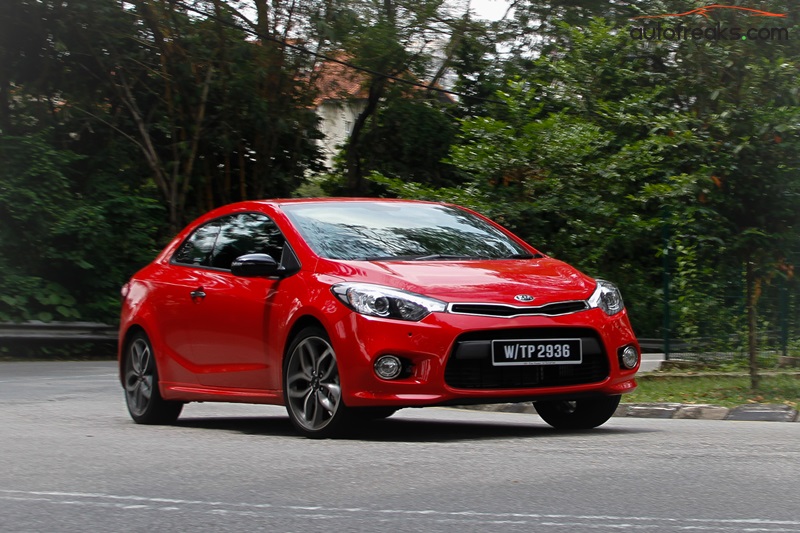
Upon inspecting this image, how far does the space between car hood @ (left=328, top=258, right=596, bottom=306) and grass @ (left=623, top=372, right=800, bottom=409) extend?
10.8 feet

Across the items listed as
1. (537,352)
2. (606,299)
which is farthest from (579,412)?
(537,352)

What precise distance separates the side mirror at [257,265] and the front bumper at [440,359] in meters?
0.90

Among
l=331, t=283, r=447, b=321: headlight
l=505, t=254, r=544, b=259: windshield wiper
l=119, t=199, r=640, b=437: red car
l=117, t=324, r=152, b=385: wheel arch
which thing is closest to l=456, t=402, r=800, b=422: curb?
l=505, t=254, r=544, b=259: windshield wiper

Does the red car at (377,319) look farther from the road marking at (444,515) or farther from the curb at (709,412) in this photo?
the road marking at (444,515)

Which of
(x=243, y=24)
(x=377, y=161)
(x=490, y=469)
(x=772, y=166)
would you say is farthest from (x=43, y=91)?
(x=490, y=469)

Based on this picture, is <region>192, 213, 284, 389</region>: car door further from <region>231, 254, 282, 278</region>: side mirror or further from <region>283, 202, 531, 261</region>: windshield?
<region>283, 202, 531, 261</region>: windshield

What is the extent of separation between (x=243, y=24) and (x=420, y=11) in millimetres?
5316

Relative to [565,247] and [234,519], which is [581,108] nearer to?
[565,247]

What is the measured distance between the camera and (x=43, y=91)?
80.7ft

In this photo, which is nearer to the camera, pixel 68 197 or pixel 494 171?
pixel 494 171

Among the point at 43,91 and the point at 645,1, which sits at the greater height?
the point at 645,1

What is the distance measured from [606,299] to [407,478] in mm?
2545

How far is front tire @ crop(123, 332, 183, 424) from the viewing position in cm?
977

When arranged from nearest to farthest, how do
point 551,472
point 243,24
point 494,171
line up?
point 551,472 < point 494,171 < point 243,24
